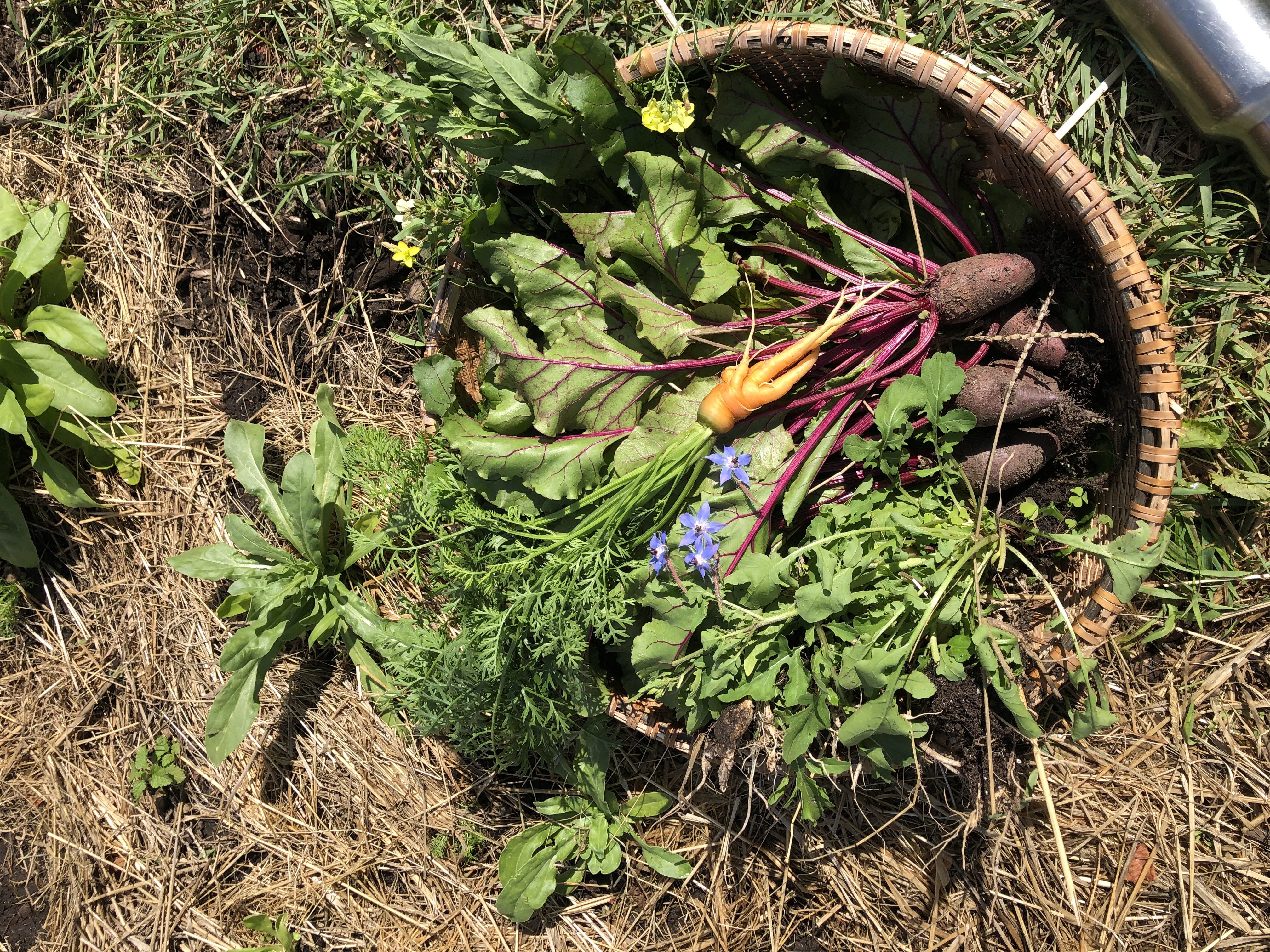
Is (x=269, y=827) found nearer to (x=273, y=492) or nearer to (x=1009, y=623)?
(x=273, y=492)

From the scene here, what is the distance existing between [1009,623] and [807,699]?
0.55 m

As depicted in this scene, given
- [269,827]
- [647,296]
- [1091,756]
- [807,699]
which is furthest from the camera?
[269,827]

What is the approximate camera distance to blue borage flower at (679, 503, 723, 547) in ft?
5.89

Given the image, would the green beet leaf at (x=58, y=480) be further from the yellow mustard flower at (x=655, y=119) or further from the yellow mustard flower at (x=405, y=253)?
the yellow mustard flower at (x=655, y=119)

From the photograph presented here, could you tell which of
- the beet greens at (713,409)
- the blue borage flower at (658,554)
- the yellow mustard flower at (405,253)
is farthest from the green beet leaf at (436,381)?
the blue borage flower at (658,554)

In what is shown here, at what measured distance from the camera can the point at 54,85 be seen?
2629 mm

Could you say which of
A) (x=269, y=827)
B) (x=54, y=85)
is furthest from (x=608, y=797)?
(x=54, y=85)

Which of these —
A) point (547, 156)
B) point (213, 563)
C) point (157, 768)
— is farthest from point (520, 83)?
point (157, 768)

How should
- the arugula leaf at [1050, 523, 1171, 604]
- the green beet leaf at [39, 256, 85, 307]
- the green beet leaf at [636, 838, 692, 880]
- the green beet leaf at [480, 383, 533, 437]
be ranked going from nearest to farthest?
the arugula leaf at [1050, 523, 1171, 604], the green beet leaf at [480, 383, 533, 437], the green beet leaf at [636, 838, 692, 880], the green beet leaf at [39, 256, 85, 307]

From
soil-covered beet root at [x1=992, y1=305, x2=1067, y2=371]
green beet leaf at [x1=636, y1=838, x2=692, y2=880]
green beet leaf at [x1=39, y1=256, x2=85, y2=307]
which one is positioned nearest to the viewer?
soil-covered beet root at [x1=992, y1=305, x2=1067, y2=371]

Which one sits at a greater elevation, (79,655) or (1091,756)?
(79,655)

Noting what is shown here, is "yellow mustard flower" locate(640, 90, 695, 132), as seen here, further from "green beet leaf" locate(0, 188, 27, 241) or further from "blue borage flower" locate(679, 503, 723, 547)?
"green beet leaf" locate(0, 188, 27, 241)

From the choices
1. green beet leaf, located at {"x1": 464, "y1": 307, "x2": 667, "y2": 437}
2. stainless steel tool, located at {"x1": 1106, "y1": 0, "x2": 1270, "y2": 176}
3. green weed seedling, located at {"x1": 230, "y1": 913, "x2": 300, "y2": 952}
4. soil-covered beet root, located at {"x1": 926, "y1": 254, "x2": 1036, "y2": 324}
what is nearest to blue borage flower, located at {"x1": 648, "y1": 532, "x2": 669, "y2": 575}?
green beet leaf, located at {"x1": 464, "y1": 307, "x2": 667, "y2": 437}

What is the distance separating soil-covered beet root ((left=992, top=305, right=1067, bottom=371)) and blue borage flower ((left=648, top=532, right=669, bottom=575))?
3.03 feet
